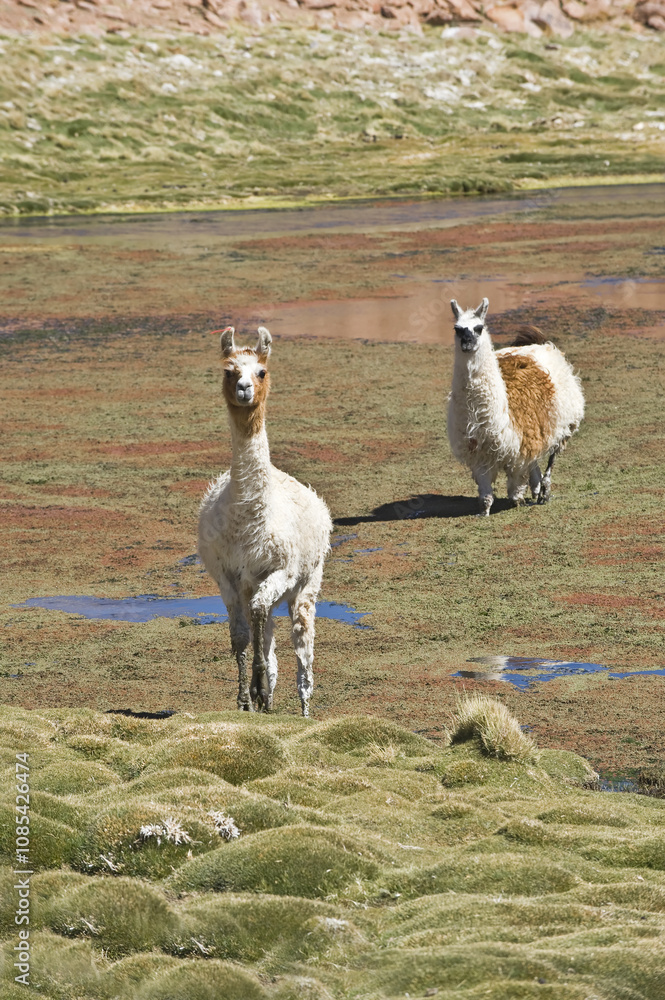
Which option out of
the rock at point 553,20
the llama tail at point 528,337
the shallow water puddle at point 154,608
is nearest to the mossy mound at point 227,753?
the shallow water puddle at point 154,608

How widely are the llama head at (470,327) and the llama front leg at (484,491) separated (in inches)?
69.9

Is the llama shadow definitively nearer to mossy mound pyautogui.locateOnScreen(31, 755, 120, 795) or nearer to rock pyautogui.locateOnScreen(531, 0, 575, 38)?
mossy mound pyautogui.locateOnScreen(31, 755, 120, 795)

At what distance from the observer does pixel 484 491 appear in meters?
18.4

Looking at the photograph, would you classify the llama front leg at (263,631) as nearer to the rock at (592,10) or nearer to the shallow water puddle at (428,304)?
the shallow water puddle at (428,304)

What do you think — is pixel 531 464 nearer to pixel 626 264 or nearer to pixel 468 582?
pixel 468 582

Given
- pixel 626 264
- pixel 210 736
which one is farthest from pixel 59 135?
pixel 210 736

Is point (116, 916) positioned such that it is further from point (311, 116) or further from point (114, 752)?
point (311, 116)

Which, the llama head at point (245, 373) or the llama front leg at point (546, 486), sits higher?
the llama head at point (245, 373)

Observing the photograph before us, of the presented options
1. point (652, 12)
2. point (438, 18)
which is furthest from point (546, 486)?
point (652, 12)

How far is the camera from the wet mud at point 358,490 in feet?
40.8

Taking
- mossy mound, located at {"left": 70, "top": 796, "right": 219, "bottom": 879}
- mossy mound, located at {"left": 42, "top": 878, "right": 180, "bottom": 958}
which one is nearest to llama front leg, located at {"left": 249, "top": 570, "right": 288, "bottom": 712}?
mossy mound, located at {"left": 70, "top": 796, "right": 219, "bottom": 879}

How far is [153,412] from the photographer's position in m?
25.7

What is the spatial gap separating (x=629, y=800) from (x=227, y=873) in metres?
3.26

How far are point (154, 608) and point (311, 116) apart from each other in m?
98.8
